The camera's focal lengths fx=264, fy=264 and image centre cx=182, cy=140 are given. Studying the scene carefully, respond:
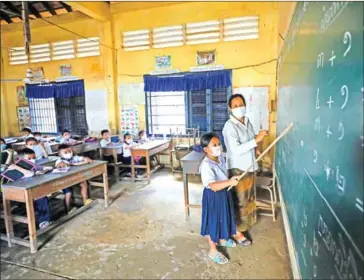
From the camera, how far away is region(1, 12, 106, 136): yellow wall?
644 cm

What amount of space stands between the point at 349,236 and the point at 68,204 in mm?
3501

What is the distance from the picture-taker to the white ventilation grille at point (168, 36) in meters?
5.66

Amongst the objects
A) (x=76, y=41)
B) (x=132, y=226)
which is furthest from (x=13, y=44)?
(x=132, y=226)

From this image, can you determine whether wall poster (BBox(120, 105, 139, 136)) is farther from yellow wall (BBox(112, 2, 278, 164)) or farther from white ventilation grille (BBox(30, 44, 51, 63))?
white ventilation grille (BBox(30, 44, 51, 63))

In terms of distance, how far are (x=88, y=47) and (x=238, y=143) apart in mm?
5468

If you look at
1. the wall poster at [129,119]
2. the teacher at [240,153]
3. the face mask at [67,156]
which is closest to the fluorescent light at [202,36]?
the wall poster at [129,119]

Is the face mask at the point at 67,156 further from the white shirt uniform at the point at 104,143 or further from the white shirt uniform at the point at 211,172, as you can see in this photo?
the white shirt uniform at the point at 211,172

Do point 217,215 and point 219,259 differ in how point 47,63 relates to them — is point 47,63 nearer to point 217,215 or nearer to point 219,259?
point 217,215

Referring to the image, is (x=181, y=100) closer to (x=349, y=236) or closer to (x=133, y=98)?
(x=133, y=98)

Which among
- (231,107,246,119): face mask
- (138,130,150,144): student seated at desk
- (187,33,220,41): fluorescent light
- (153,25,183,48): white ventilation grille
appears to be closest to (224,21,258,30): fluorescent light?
(187,33,220,41): fluorescent light

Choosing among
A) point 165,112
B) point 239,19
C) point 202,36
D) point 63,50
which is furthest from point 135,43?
point 239,19

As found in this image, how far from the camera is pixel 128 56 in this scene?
242 inches

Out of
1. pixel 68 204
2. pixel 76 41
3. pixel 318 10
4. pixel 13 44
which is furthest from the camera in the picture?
pixel 13 44

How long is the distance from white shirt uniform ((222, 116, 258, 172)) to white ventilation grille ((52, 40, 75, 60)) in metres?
5.60
